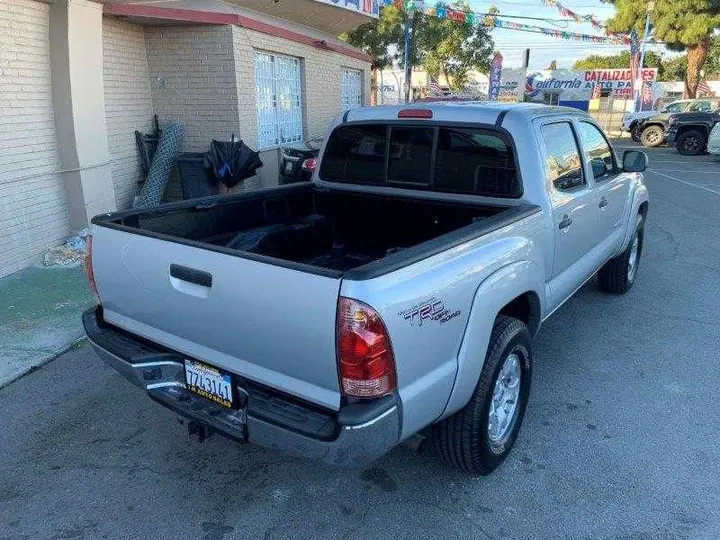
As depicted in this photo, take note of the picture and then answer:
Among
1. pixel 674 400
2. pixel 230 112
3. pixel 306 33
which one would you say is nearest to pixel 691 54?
pixel 306 33

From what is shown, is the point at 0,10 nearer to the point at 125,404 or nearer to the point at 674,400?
the point at 125,404

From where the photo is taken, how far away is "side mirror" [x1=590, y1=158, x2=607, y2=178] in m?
4.32

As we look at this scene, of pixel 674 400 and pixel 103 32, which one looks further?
pixel 103 32

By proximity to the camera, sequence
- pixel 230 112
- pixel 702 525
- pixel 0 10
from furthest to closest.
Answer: pixel 230 112
pixel 0 10
pixel 702 525

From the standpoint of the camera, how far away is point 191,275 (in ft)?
8.05

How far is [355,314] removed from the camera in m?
2.02

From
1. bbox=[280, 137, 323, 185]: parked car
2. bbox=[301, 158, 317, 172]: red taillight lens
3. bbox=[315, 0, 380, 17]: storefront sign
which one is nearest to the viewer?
bbox=[301, 158, 317, 172]: red taillight lens

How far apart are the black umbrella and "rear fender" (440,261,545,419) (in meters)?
6.46

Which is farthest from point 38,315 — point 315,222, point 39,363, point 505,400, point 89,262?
point 505,400

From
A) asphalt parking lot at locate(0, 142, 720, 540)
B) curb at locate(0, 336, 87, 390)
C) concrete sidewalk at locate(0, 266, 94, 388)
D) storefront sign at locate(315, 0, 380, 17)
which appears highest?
storefront sign at locate(315, 0, 380, 17)

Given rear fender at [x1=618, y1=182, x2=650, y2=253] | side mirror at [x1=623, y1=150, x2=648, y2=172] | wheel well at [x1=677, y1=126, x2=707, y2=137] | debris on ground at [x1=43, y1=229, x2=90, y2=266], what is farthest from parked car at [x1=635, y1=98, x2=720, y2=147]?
debris on ground at [x1=43, y1=229, x2=90, y2=266]

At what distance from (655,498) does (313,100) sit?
10982 mm

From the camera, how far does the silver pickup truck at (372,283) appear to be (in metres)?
2.15

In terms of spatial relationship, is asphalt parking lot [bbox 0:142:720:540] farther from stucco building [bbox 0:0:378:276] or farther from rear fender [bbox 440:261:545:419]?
stucco building [bbox 0:0:378:276]
